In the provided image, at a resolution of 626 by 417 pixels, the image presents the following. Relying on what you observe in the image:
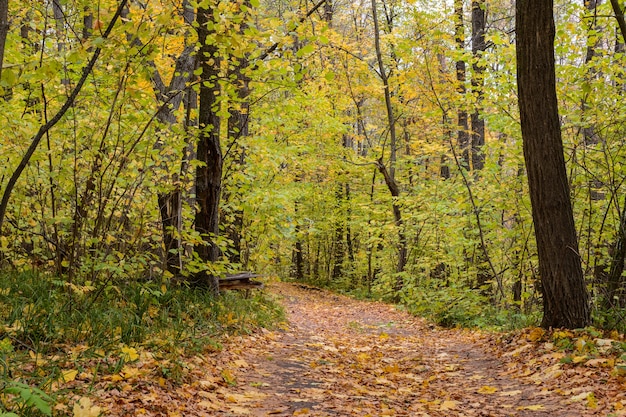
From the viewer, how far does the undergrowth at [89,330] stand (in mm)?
3807

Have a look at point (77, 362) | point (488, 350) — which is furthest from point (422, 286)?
point (77, 362)

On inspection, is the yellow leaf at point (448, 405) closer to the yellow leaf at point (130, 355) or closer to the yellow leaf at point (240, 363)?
the yellow leaf at point (240, 363)

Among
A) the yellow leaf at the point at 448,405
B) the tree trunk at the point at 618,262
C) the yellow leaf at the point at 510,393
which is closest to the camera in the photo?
the yellow leaf at the point at 448,405

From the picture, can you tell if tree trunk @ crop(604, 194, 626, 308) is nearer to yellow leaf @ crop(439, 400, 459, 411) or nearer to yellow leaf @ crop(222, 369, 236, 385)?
yellow leaf @ crop(439, 400, 459, 411)

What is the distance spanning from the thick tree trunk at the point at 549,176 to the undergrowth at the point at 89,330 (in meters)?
4.13

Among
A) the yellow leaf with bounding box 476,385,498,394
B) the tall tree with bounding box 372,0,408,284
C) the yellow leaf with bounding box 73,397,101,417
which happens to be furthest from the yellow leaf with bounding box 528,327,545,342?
the tall tree with bounding box 372,0,408,284

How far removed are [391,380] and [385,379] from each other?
70 mm

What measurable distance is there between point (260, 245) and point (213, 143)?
321 cm

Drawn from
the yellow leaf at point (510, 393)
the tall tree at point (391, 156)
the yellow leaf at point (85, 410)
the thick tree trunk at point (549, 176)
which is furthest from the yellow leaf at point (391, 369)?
the tall tree at point (391, 156)

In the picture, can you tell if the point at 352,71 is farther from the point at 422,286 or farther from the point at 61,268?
the point at 61,268

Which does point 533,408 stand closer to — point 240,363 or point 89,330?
point 240,363

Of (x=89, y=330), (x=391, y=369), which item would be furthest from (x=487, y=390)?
(x=89, y=330)

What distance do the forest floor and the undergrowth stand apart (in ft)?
1.03

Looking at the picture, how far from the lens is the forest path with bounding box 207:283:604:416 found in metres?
4.43
